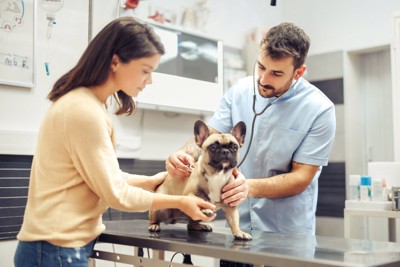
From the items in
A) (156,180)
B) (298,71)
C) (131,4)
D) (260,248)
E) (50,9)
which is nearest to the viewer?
(260,248)

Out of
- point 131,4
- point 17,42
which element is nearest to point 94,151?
point 17,42

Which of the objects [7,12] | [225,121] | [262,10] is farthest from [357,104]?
[7,12]

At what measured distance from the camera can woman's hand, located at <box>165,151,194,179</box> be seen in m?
1.62

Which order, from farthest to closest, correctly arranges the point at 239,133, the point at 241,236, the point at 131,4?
the point at 131,4
the point at 239,133
the point at 241,236

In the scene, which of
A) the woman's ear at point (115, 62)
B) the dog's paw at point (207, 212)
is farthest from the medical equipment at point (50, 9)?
the dog's paw at point (207, 212)

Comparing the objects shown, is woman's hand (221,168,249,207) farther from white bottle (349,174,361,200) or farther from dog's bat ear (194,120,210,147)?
white bottle (349,174,361,200)

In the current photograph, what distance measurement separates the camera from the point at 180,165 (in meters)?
1.63

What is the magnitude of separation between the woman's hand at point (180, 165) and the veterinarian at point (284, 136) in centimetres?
15

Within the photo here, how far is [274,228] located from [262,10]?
2.73 metres

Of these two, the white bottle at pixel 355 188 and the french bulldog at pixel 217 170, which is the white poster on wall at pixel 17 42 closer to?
the french bulldog at pixel 217 170

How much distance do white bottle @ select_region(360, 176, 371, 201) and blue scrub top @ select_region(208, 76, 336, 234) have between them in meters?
1.25

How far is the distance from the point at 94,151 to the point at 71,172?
89mm

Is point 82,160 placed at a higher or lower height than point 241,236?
higher

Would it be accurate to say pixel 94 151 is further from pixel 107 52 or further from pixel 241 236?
pixel 241 236
